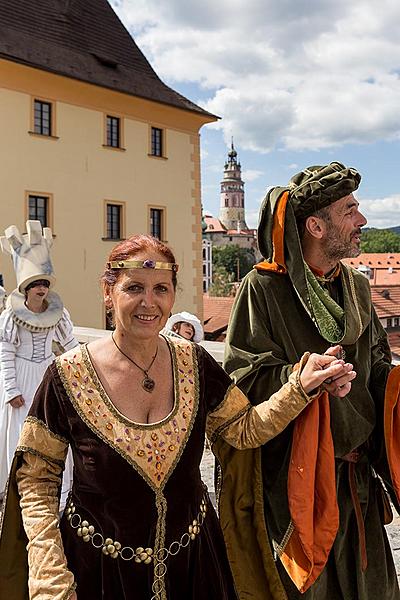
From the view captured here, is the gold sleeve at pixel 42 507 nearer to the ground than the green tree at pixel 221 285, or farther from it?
nearer to the ground

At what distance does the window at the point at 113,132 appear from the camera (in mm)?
18000

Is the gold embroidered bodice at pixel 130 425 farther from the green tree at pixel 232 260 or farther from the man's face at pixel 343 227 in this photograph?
the green tree at pixel 232 260

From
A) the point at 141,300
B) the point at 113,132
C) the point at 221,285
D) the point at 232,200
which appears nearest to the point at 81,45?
the point at 113,132

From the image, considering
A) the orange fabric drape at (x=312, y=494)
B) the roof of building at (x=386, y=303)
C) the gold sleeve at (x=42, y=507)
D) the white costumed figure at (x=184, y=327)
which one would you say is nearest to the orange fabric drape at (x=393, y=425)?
the orange fabric drape at (x=312, y=494)

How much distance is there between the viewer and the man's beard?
2.34m

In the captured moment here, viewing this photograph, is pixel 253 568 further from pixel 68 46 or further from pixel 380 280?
pixel 380 280

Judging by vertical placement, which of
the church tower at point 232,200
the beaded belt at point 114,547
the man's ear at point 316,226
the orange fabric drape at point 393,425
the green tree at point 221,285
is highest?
the church tower at point 232,200

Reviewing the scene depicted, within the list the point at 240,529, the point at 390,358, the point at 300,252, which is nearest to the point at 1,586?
the point at 240,529

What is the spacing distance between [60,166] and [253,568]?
15802 millimetres

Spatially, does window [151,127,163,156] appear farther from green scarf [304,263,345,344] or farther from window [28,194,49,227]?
green scarf [304,263,345,344]

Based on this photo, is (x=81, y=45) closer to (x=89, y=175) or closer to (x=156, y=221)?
(x=89, y=175)

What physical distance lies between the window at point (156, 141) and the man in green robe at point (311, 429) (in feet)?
56.5

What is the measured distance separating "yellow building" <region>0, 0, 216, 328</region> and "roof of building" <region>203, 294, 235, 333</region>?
2217 millimetres

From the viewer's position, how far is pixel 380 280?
71.1 m
